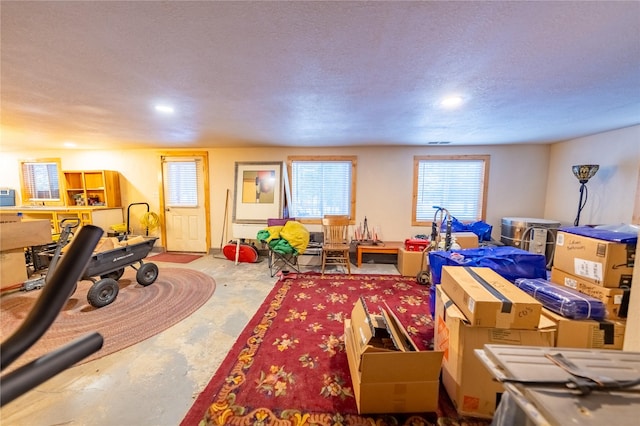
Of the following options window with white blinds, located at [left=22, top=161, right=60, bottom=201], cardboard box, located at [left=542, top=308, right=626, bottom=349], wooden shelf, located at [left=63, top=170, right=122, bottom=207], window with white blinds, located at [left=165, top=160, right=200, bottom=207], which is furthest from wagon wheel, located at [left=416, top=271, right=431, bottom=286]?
window with white blinds, located at [left=22, top=161, right=60, bottom=201]

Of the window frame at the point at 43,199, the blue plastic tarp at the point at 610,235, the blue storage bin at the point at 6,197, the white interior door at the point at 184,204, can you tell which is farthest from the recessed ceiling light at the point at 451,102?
the blue storage bin at the point at 6,197

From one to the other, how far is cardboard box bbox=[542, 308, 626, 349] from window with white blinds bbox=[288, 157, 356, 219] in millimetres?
3424

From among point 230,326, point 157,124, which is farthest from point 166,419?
point 157,124

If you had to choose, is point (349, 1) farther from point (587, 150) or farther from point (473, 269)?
point (587, 150)

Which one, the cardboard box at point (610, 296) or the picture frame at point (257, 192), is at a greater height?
the picture frame at point (257, 192)

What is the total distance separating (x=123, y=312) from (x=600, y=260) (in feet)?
13.1

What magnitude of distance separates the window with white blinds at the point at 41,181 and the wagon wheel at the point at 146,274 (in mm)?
3961

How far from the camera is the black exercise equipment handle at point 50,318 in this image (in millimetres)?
479

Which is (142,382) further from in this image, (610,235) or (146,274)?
(610,235)

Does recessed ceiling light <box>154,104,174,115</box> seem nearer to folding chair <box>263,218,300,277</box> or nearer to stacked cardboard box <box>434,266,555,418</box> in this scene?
folding chair <box>263,218,300,277</box>

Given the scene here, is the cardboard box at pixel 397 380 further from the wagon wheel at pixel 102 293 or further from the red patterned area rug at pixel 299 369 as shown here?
the wagon wheel at pixel 102 293

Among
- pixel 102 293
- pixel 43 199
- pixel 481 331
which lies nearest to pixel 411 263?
pixel 481 331

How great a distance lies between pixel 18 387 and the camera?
1.53 feet

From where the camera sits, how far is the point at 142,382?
5.50 feet
